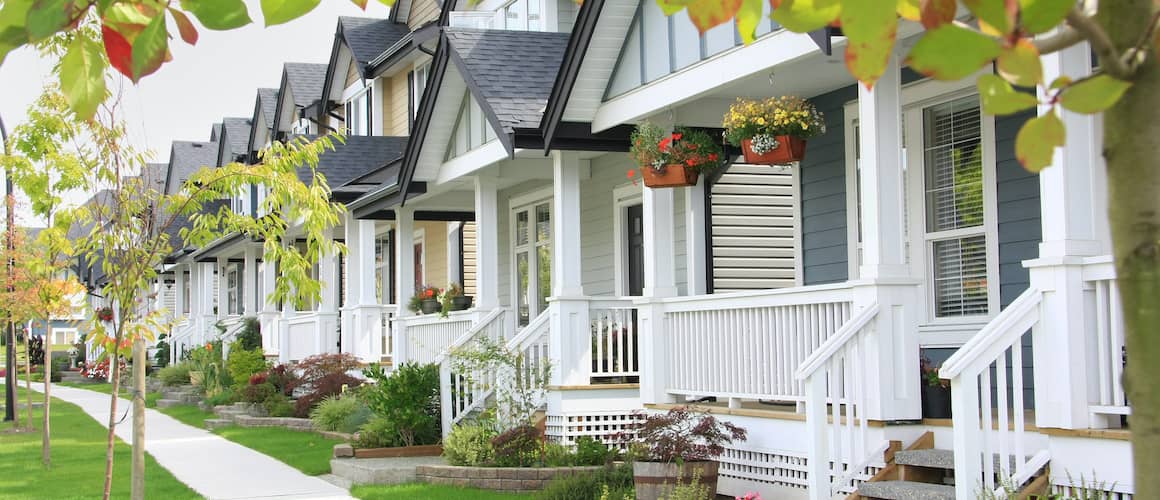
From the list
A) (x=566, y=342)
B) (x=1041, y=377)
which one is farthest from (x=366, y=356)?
(x=1041, y=377)

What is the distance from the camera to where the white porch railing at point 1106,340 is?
23.3ft

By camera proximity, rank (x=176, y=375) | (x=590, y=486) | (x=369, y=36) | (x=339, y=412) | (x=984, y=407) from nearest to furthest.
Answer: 1. (x=984, y=407)
2. (x=590, y=486)
3. (x=339, y=412)
4. (x=369, y=36)
5. (x=176, y=375)

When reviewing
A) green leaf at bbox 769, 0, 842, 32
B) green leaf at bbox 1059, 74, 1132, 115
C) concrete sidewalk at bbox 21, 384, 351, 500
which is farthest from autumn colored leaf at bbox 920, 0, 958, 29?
concrete sidewalk at bbox 21, 384, 351, 500

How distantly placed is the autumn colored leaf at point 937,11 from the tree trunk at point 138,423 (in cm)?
797

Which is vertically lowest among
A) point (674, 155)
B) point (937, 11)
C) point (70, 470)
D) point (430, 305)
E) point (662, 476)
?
point (70, 470)

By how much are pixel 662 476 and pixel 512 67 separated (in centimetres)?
632

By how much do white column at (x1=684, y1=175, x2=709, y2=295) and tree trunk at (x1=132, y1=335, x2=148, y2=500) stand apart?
528 cm

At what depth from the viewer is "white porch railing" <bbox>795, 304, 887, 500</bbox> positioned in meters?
8.62

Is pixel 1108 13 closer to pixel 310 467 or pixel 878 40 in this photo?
pixel 878 40

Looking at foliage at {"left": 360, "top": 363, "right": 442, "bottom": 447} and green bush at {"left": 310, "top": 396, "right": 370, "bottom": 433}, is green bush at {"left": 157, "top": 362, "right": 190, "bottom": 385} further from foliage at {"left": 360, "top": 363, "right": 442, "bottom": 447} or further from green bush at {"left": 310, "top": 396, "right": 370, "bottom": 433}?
foliage at {"left": 360, "top": 363, "right": 442, "bottom": 447}

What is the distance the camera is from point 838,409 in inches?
344

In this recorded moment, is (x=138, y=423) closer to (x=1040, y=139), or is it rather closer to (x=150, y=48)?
(x=150, y=48)

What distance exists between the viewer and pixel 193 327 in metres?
35.9

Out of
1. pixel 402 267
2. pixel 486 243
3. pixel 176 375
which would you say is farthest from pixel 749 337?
pixel 176 375
